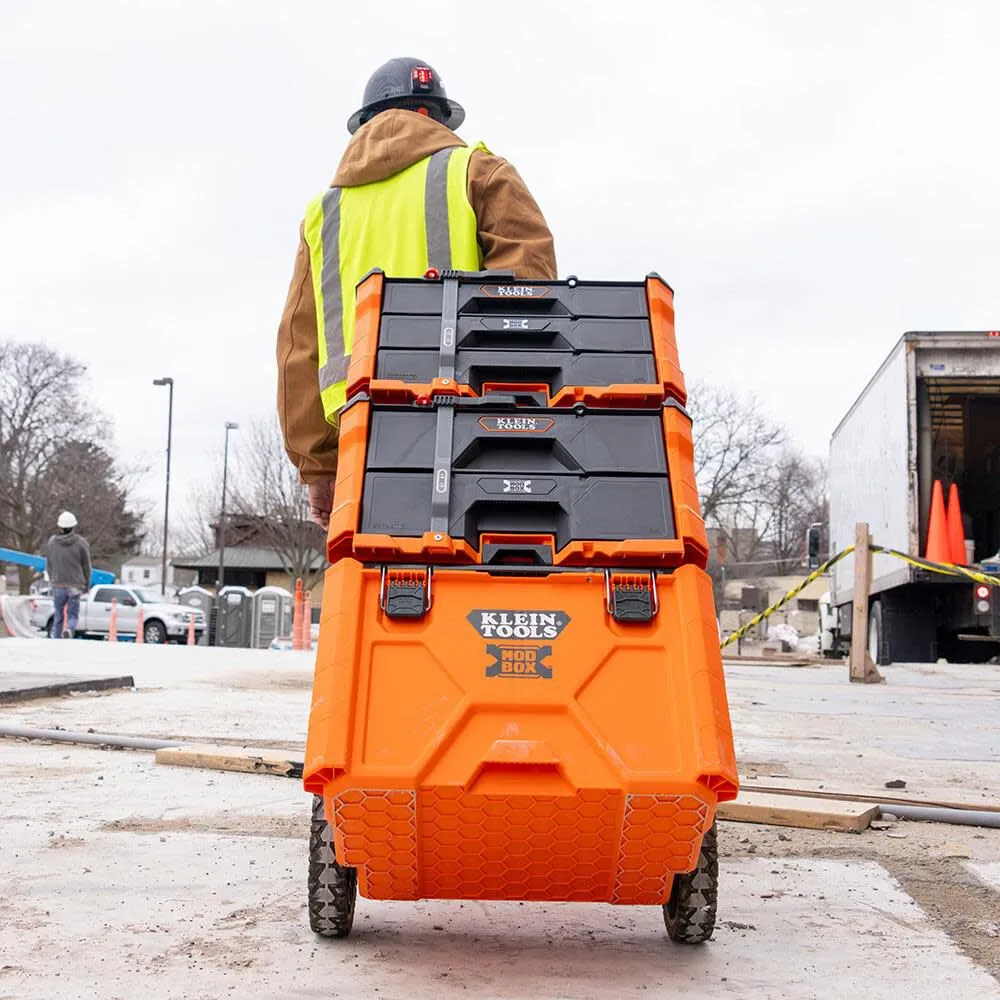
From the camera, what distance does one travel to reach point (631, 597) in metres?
2.46

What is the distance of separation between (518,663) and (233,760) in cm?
279

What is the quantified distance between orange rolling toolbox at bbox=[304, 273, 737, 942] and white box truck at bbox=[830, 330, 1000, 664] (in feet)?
37.2

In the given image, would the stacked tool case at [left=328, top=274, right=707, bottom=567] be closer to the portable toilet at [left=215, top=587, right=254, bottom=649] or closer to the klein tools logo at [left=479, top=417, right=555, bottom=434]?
the klein tools logo at [left=479, top=417, right=555, bottom=434]

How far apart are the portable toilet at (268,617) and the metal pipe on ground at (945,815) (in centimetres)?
2419

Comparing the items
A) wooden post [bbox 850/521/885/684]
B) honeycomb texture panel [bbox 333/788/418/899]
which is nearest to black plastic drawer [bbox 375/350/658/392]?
honeycomb texture panel [bbox 333/788/418/899]

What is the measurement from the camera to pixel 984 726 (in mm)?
7742

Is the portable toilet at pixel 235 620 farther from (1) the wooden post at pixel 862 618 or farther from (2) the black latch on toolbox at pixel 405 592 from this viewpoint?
(2) the black latch on toolbox at pixel 405 592

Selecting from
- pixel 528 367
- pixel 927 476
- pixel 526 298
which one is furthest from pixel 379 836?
pixel 927 476

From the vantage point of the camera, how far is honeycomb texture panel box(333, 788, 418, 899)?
7.64ft

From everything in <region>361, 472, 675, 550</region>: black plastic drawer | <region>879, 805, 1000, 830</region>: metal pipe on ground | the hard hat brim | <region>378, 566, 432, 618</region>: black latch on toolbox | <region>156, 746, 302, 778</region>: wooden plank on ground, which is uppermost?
the hard hat brim

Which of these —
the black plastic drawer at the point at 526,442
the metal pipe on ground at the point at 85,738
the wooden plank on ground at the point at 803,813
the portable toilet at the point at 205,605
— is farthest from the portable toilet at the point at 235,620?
the black plastic drawer at the point at 526,442

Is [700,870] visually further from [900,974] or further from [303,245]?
[303,245]

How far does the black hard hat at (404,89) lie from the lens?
12.5ft

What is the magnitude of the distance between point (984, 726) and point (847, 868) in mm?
4816
